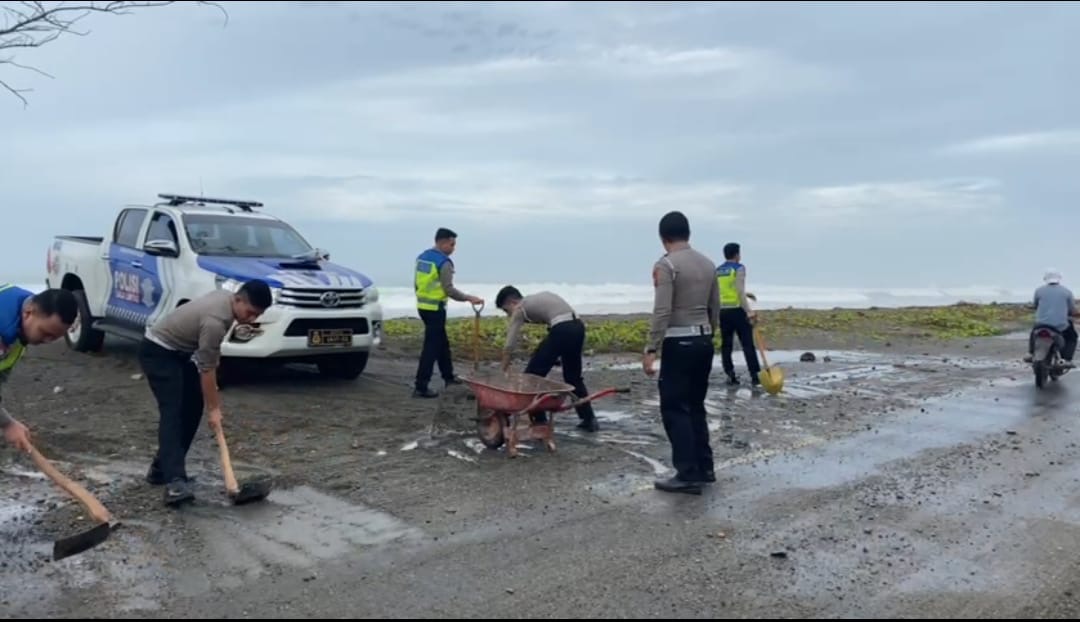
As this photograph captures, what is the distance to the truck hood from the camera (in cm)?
1060

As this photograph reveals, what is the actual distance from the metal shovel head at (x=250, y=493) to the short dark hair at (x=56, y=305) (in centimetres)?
174

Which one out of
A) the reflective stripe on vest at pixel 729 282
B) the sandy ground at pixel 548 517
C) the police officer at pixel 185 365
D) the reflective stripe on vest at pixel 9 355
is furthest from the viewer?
the reflective stripe on vest at pixel 729 282

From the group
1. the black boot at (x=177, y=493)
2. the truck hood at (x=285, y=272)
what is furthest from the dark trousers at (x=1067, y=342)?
the black boot at (x=177, y=493)

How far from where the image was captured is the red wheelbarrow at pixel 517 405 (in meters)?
8.05

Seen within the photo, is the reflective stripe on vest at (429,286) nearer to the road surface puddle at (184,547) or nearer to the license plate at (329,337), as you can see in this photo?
the license plate at (329,337)

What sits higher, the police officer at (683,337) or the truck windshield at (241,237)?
the truck windshield at (241,237)

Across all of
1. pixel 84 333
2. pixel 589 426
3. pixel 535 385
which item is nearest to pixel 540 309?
pixel 535 385

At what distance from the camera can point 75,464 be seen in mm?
7785

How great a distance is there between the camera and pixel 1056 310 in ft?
43.1

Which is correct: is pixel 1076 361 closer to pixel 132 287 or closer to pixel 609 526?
pixel 609 526

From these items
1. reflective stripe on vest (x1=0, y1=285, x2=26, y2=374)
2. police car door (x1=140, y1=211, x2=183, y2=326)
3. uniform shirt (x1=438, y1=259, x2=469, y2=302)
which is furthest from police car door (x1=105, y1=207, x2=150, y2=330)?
reflective stripe on vest (x1=0, y1=285, x2=26, y2=374)

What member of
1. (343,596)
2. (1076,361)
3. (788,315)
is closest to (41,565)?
(343,596)

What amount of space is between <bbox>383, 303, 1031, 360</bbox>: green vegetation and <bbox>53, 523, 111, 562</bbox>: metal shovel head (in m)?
10.2

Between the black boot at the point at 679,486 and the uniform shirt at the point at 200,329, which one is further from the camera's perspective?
the black boot at the point at 679,486
